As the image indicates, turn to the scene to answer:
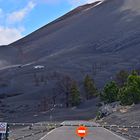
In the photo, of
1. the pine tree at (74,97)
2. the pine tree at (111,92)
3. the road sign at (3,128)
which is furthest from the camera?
the pine tree at (74,97)

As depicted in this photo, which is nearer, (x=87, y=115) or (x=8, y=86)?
(x=87, y=115)

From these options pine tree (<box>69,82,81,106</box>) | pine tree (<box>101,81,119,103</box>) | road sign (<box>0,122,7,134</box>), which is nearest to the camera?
road sign (<box>0,122,7,134</box>)

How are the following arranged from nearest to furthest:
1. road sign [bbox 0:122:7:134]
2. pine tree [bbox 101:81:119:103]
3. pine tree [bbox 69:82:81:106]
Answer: road sign [bbox 0:122:7:134], pine tree [bbox 101:81:119:103], pine tree [bbox 69:82:81:106]

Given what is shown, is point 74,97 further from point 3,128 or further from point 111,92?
point 3,128

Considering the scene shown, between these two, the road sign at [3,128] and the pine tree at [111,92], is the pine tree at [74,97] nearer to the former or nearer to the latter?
the pine tree at [111,92]

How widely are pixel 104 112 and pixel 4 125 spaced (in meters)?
66.1

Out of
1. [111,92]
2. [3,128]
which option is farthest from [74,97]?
[3,128]

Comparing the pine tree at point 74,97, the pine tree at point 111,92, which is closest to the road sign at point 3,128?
the pine tree at point 111,92

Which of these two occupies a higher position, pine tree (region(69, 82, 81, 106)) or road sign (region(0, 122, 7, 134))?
Answer: pine tree (region(69, 82, 81, 106))

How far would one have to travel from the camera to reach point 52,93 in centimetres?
15875

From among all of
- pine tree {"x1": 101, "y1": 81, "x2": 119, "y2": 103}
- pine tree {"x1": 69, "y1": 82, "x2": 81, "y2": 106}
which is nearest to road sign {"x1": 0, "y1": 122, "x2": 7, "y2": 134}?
pine tree {"x1": 101, "y1": 81, "x2": 119, "y2": 103}

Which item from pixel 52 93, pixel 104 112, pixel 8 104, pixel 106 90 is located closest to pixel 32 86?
pixel 52 93

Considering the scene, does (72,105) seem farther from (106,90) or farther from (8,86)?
(8,86)

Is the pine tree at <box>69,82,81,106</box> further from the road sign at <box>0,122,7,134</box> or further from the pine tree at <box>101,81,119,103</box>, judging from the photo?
the road sign at <box>0,122,7,134</box>
